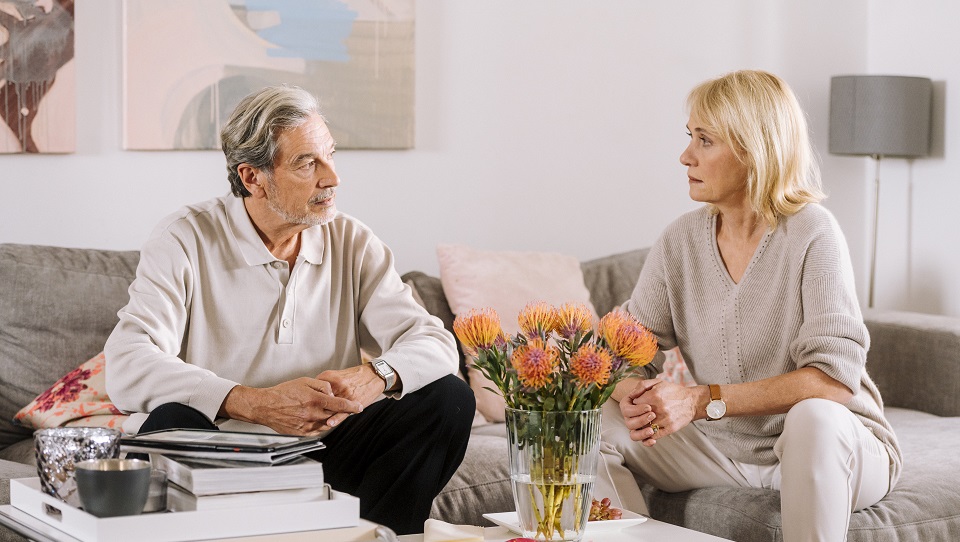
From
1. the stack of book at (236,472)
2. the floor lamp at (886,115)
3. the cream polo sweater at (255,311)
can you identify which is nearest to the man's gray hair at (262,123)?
the cream polo sweater at (255,311)

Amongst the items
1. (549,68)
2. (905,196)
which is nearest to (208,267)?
(549,68)

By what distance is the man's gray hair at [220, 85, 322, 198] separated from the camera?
7.47ft

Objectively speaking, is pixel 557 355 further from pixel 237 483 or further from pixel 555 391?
pixel 237 483

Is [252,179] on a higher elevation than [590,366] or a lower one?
higher

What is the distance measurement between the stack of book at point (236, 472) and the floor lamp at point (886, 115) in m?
2.82

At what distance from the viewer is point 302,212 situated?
2.27 metres

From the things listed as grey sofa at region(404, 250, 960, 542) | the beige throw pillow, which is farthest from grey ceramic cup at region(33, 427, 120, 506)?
the beige throw pillow

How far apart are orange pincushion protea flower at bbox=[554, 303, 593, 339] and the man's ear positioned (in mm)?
888

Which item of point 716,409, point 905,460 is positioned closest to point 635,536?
point 716,409

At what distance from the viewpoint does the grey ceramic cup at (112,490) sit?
4.59 ft

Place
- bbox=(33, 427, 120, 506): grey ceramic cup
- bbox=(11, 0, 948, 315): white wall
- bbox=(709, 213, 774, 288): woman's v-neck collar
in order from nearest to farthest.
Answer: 1. bbox=(33, 427, 120, 506): grey ceramic cup
2. bbox=(709, 213, 774, 288): woman's v-neck collar
3. bbox=(11, 0, 948, 315): white wall

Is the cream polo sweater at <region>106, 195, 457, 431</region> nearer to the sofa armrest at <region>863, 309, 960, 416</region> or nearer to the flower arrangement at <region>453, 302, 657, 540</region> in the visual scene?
the flower arrangement at <region>453, 302, 657, 540</region>

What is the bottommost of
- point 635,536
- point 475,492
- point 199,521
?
point 475,492

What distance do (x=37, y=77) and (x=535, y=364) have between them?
2.08 m
